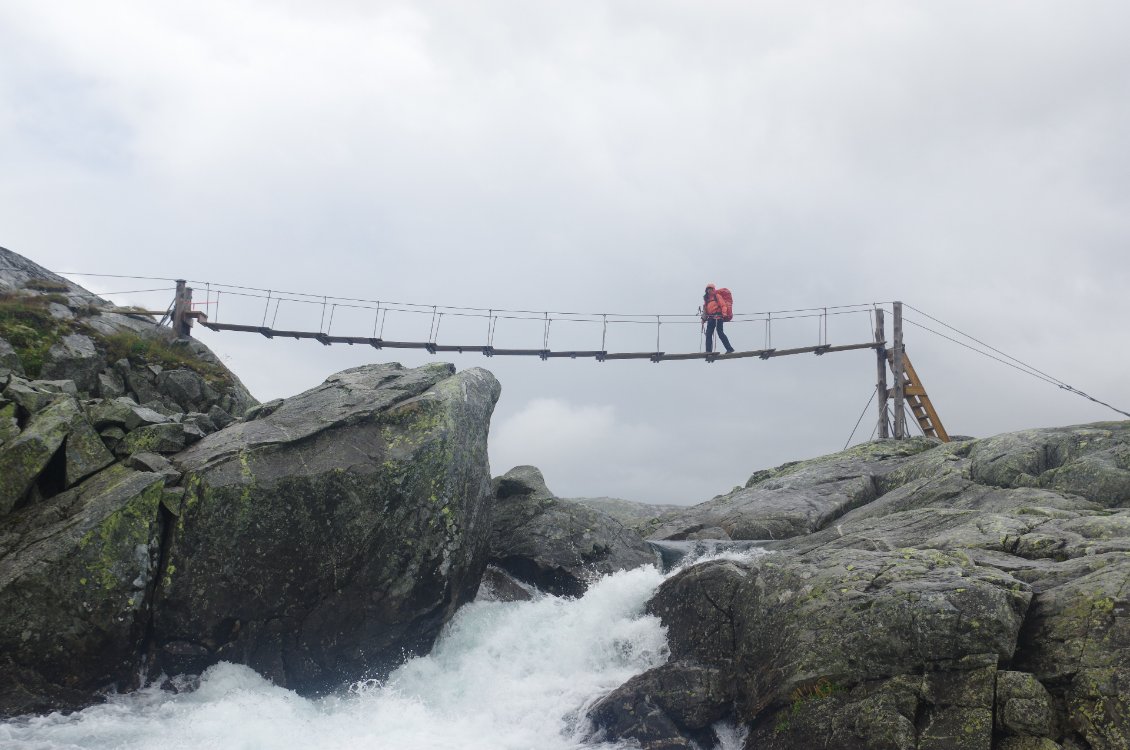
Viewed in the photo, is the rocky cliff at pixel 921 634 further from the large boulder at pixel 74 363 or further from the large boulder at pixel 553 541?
the large boulder at pixel 74 363

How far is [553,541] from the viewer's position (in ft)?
81.9

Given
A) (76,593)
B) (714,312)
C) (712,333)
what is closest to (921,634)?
(76,593)

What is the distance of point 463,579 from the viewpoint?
72.4 feet

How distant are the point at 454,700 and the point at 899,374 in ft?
76.9

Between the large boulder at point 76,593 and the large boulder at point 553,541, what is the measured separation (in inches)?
405

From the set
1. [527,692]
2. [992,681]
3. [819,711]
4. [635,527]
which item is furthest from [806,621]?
[635,527]

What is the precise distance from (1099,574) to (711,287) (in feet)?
68.0

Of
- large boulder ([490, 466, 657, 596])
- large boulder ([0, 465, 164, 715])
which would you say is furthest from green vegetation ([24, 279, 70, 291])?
large boulder ([490, 466, 657, 596])

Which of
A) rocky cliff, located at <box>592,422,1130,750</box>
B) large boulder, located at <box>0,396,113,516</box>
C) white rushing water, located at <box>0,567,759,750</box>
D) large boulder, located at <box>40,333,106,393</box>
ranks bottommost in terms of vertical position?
white rushing water, located at <box>0,567,759,750</box>

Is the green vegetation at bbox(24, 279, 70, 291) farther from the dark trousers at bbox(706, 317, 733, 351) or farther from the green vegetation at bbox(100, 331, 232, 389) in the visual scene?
the dark trousers at bbox(706, 317, 733, 351)

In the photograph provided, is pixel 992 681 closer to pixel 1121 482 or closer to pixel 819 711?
pixel 819 711

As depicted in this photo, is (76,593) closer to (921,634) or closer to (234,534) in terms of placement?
(234,534)

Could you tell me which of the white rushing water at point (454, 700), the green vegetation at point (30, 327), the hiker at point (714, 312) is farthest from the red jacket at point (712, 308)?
the green vegetation at point (30, 327)

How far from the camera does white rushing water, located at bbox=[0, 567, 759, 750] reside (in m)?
16.0
